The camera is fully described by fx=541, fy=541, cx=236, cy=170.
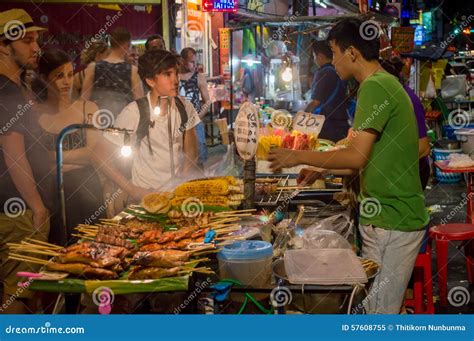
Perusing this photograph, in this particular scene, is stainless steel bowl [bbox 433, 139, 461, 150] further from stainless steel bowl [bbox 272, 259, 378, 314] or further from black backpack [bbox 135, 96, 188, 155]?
stainless steel bowl [bbox 272, 259, 378, 314]

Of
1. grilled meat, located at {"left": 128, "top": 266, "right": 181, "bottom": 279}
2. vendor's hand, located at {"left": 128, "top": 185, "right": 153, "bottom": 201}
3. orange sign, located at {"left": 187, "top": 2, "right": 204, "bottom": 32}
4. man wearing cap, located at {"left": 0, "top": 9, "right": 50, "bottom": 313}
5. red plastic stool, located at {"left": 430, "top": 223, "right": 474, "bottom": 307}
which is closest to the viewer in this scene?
grilled meat, located at {"left": 128, "top": 266, "right": 181, "bottom": 279}

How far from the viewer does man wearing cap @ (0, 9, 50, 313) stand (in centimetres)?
464

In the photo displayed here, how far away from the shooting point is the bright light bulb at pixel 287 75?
59.4ft

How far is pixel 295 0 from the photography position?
54.5 feet

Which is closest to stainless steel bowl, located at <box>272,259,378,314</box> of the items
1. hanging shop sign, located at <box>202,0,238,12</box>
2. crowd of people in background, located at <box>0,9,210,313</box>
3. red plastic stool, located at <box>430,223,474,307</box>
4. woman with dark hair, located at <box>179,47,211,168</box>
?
crowd of people in background, located at <box>0,9,210,313</box>

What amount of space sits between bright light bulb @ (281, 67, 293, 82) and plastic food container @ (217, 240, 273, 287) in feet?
51.1

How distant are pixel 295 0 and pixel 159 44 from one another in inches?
406

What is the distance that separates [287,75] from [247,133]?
1470 cm

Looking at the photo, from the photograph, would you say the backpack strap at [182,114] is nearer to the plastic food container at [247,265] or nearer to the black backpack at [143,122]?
the black backpack at [143,122]

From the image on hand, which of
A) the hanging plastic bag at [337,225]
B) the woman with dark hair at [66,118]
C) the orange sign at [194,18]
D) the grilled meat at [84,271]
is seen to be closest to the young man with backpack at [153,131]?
the woman with dark hair at [66,118]

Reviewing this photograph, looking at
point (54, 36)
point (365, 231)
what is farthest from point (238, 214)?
point (54, 36)
